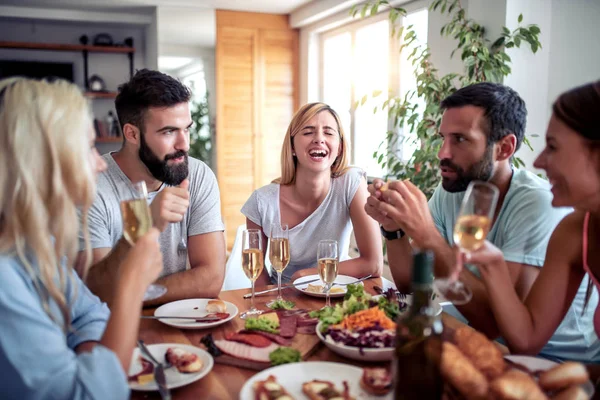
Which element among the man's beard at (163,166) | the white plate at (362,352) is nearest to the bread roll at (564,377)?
the white plate at (362,352)

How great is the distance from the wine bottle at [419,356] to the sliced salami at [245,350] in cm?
44

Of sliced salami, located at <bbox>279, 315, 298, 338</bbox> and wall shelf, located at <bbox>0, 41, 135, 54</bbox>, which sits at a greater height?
wall shelf, located at <bbox>0, 41, 135, 54</bbox>

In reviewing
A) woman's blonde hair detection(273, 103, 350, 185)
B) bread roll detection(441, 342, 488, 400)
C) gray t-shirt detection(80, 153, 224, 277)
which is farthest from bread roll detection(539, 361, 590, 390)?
woman's blonde hair detection(273, 103, 350, 185)

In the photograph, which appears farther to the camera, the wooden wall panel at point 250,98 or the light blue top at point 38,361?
the wooden wall panel at point 250,98

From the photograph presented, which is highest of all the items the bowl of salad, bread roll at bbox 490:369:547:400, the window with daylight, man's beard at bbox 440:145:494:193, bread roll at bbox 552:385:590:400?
the window with daylight

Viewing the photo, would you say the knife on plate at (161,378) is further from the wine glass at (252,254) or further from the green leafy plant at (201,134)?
the green leafy plant at (201,134)

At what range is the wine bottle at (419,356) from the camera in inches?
31.0

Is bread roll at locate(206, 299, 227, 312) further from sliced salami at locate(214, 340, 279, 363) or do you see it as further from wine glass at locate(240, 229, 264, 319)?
sliced salami at locate(214, 340, 279, 363)

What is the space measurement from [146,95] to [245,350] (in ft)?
3.88

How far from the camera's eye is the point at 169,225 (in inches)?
81.6

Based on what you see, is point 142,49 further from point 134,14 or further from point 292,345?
point 292,345

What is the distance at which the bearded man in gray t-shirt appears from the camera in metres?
1.90

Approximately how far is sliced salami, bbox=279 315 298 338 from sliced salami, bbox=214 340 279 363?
2.4 inches

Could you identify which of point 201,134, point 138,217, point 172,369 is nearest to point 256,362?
point 172,369
